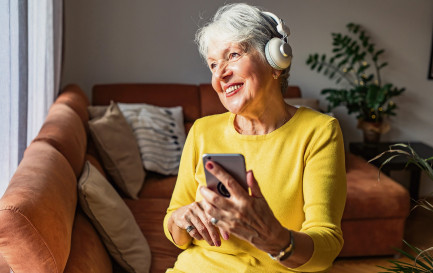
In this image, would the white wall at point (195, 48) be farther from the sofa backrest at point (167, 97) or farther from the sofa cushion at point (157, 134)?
the sofa cushion at point (157, 134)

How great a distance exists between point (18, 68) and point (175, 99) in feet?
5.37

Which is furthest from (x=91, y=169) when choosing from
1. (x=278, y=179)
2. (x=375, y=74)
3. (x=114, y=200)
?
(x=375, y=74)

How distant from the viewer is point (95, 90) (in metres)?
3.59

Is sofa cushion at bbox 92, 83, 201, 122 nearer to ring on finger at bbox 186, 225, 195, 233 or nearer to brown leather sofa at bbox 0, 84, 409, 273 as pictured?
brown leather sofa at bbox 0, 84, 409, 273

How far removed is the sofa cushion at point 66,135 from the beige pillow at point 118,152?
8.4 inches

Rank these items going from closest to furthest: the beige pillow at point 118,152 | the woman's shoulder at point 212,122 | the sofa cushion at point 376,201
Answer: the woman's shoulder at point 212,122
the beige pillow at point 118,152
the sofa cushion at point 376,201

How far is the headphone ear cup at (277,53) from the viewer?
1.33m

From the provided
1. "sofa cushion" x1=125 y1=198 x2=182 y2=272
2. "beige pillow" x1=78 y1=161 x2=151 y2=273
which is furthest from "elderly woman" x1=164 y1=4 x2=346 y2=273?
"sofa cushion" x1=125 y1=198 x2=182 y2=272

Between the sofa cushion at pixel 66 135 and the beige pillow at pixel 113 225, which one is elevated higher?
the sofa cushion at pixel 66 135

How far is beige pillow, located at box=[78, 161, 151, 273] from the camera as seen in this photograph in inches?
76.3

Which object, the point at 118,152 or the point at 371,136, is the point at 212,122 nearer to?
the point at 118,152

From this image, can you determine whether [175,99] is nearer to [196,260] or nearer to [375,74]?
[375,74]

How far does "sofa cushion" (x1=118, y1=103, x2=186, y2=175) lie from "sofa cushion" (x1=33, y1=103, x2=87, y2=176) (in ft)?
1.97

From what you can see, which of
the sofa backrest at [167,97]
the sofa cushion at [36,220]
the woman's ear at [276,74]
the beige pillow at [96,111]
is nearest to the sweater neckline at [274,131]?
the woman's ear at [276,74]
